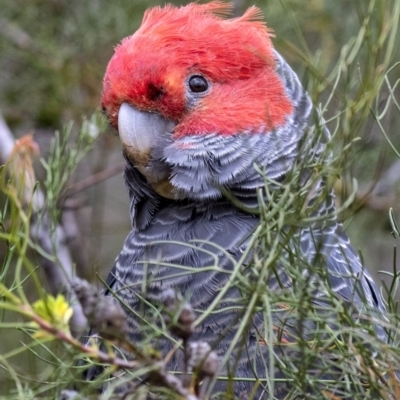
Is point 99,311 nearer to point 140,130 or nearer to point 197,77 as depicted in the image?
point 140,130

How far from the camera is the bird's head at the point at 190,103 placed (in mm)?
1634

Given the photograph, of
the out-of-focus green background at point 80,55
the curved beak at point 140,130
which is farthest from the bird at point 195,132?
the out-of-focus green background at point 80,55

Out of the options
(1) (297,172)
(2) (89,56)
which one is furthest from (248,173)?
(2) (89,56)

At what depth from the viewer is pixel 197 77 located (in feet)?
5.59

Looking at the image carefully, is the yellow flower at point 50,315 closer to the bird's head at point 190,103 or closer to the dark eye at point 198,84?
the bird's head at point 190,103

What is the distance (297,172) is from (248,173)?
0.67 meters

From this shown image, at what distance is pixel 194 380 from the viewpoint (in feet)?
2.41

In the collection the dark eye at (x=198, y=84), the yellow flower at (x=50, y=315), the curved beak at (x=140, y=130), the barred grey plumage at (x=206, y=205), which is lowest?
the barred grey plumage at (x=206, y=205)

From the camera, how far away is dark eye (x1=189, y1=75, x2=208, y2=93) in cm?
169

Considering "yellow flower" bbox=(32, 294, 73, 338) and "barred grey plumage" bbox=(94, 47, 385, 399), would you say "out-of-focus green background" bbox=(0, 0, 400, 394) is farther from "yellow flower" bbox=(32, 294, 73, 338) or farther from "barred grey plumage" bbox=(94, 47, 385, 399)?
"yellow flower" bbox=(32, 294, 73, 338)

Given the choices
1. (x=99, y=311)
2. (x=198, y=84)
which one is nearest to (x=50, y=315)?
(x=99, y=311)

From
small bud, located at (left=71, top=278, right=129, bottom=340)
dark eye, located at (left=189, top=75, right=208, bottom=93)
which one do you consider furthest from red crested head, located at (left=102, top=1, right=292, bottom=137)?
small bud, located at (left=71, top=278, right=129, bottom=340)

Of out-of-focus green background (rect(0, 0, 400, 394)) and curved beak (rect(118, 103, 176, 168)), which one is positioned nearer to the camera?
curved beak (rect(118, 103, 176, 168))

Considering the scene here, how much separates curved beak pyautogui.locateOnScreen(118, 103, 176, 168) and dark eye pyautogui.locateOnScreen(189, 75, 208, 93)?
0.11m
